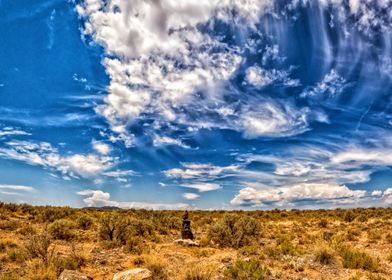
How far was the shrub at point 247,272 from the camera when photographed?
36.6 feet

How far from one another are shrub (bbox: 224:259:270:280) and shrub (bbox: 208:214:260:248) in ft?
26.9

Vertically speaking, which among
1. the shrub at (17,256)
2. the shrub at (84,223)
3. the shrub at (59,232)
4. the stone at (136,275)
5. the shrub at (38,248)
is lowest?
the stone at (136,275)

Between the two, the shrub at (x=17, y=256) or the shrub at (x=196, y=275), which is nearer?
the shrub at (x=196, y=275)

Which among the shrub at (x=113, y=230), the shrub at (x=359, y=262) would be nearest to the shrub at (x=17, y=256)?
the shrub at (x=113, y=230)

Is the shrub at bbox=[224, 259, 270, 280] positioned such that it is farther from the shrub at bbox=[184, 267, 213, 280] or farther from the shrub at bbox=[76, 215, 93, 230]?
the shrub at bbox=[76, 215, 93, 230]

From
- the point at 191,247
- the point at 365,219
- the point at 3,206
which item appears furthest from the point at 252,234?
the point at 3,206

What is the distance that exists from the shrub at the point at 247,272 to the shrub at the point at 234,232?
8197 millimetres

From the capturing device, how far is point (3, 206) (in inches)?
Answer: 1483

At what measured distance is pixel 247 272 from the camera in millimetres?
11477

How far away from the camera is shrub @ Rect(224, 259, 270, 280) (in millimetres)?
11141

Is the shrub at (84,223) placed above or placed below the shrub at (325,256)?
above

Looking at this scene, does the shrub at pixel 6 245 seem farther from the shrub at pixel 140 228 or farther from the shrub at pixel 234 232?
the shrub at pixel 234 232

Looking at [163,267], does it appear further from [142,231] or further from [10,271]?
[142,231]

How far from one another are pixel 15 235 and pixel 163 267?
1222 centimetres
